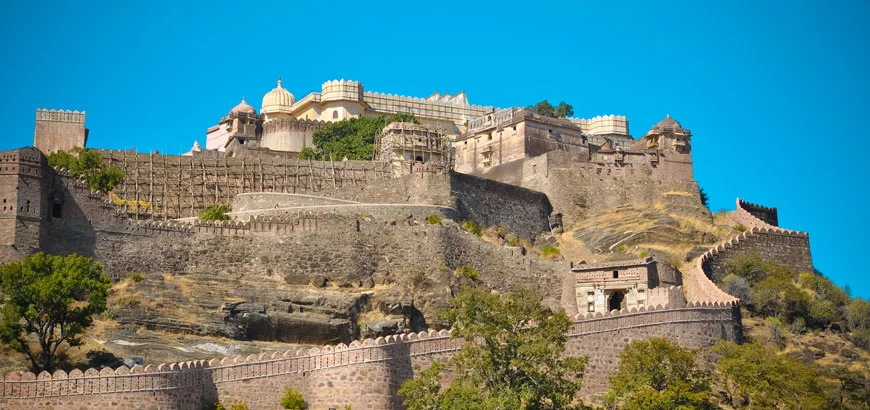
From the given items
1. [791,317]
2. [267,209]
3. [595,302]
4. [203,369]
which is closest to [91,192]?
[267,209]

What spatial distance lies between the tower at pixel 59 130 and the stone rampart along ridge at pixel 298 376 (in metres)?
39.6

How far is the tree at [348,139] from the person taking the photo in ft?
315

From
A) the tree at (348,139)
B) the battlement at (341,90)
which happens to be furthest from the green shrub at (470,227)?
the battlement at (341,90)

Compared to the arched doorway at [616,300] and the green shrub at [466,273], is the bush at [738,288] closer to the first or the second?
the arched doorway at [616,300]

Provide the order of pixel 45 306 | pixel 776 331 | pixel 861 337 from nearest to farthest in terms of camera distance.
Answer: pixel 45 306
pixel 776 331
pixel 861 337

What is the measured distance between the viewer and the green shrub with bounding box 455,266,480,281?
232 feet

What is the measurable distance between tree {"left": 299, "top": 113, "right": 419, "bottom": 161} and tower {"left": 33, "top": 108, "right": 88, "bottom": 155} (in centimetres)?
1476

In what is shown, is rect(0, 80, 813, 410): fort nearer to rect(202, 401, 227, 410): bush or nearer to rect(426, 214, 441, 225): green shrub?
rect(202, 401, 227, 410): bush

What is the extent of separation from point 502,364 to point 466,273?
20.4m

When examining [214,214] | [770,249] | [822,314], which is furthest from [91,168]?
[822,314]

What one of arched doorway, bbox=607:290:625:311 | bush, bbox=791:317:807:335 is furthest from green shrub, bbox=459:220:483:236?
bush, bbox=791:317:807:335

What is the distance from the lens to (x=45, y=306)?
54312 mm

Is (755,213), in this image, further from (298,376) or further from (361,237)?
(298,376)

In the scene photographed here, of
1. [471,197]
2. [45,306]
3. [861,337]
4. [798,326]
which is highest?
[471,197]
